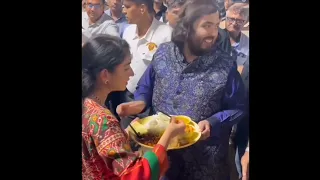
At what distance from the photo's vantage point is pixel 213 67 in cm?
223

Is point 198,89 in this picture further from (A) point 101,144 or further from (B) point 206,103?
(A) point 101,144

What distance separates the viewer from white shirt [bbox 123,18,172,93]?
7.46ft

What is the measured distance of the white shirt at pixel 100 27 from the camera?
232 cm

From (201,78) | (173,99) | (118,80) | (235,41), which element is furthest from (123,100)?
(235,41)

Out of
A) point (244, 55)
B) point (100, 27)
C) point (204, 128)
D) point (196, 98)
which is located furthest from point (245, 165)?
point (100, 27)

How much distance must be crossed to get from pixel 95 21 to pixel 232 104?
76 centimetres

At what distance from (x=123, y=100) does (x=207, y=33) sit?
0.50m

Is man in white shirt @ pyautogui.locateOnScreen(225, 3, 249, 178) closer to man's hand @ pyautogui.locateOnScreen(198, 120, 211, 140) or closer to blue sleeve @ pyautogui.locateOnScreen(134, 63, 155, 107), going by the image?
man's hand @ pyautogui.locateOnScreen(198, 120, 211, 140)

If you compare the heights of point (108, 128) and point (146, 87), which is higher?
point (146, 87)

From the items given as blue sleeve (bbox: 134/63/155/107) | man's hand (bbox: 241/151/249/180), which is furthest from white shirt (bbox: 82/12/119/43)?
man's hand (bbox: 241/151/249/180)

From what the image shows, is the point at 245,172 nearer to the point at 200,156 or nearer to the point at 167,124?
the point at 200,156

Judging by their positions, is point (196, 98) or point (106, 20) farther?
point (106, 20)

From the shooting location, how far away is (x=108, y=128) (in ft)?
7.23

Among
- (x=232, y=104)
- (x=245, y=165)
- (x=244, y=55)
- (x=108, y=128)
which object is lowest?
(x=245, y=165)
